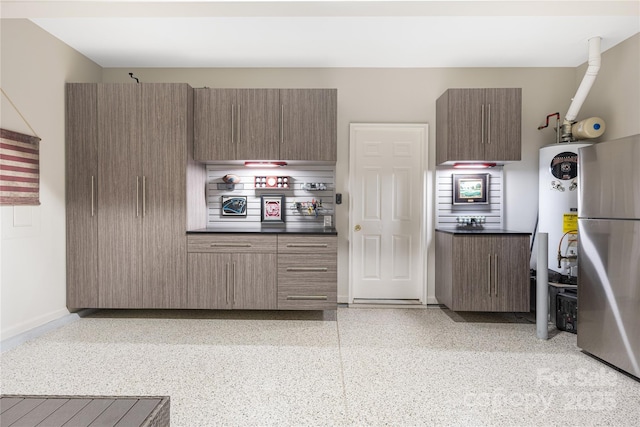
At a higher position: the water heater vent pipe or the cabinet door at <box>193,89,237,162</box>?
the water heater vent pipe

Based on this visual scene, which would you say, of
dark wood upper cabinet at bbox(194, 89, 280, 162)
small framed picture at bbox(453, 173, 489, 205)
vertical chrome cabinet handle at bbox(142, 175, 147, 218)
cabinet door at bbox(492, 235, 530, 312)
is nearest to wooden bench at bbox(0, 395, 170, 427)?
vertical chrome cabinet handle at bbox(142, 175, 147, 218)

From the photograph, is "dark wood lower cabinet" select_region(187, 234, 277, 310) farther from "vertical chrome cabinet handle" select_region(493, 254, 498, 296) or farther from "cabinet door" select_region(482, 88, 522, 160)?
"cabinet door" select_region(482, 88, 522, 160)

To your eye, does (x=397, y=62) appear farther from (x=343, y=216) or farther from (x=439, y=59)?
(x=343, y=216)

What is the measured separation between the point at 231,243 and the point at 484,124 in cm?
291

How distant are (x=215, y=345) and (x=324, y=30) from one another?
3.01m

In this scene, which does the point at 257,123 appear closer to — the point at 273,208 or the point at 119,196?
the point at 273,208

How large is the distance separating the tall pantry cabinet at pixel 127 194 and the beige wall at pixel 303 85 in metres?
0.15

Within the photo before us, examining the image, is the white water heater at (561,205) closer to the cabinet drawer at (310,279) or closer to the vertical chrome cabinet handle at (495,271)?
the vertical chrome cabinet handle at (495,271)

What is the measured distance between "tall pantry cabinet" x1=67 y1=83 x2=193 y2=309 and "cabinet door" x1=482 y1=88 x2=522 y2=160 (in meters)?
3.14

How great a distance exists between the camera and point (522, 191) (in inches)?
167

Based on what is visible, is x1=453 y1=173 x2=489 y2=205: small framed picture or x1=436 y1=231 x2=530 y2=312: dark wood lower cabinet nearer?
x1=436 y1=231 x2=530 y2=312: dark wood lower cabinet

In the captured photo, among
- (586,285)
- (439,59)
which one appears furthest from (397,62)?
(586,285)

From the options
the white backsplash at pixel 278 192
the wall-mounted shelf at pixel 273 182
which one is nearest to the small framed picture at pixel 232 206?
the white backsplash at pixel 278 192

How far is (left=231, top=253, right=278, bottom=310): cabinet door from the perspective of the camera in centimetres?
360
